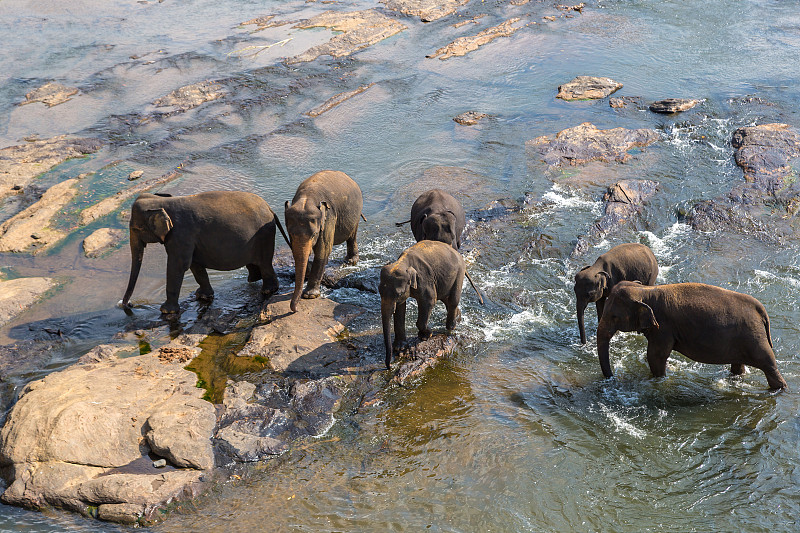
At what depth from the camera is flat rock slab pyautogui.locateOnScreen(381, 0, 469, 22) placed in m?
24.1

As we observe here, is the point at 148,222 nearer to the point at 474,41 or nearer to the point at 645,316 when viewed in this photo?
the point at 645,316

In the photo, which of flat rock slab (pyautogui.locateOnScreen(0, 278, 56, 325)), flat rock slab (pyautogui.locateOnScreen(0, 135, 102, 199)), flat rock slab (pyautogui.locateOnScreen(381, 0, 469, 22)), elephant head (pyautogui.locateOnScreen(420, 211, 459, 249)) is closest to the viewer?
flat rock slab (pyautogui.locateOnScreen(0, 278, 56, 325))

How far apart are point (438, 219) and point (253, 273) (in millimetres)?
2973

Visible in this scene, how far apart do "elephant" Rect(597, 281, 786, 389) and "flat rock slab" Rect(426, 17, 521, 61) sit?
1449cm

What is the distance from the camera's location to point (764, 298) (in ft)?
31.8

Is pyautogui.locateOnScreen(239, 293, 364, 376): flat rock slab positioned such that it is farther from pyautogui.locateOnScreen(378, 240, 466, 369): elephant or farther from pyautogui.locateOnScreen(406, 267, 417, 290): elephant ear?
pyautogui.locateOnScreen(406, 267, 417, 290): elephant ear

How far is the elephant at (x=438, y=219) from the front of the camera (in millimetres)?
9711

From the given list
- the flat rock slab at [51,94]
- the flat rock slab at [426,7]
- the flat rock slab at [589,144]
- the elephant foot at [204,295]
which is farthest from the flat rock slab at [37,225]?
the flat rock slab at [426,7]

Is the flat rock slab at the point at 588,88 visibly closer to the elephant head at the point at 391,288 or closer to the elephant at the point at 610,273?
the elephant at the point at 610,273

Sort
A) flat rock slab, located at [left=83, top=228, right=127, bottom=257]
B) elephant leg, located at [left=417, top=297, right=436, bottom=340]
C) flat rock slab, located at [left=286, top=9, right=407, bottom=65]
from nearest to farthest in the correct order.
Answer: elephant leg, located at [left=417, top=297, right=436, bottom=340]
flat rock slab, located at [left=83, top=228, right=127, bottom=257]
flat rock slab, located at [left=286, top=9, right=407, bottom=65]

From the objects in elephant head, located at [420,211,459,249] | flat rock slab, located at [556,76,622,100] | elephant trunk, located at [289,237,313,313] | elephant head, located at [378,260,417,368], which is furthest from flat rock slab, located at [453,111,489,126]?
elephant head, located at [378,260,417,368]

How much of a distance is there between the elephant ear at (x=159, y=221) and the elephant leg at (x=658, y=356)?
6343mm

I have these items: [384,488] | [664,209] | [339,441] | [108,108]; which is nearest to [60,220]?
[108,108]

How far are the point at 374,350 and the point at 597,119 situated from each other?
33.4 feet
